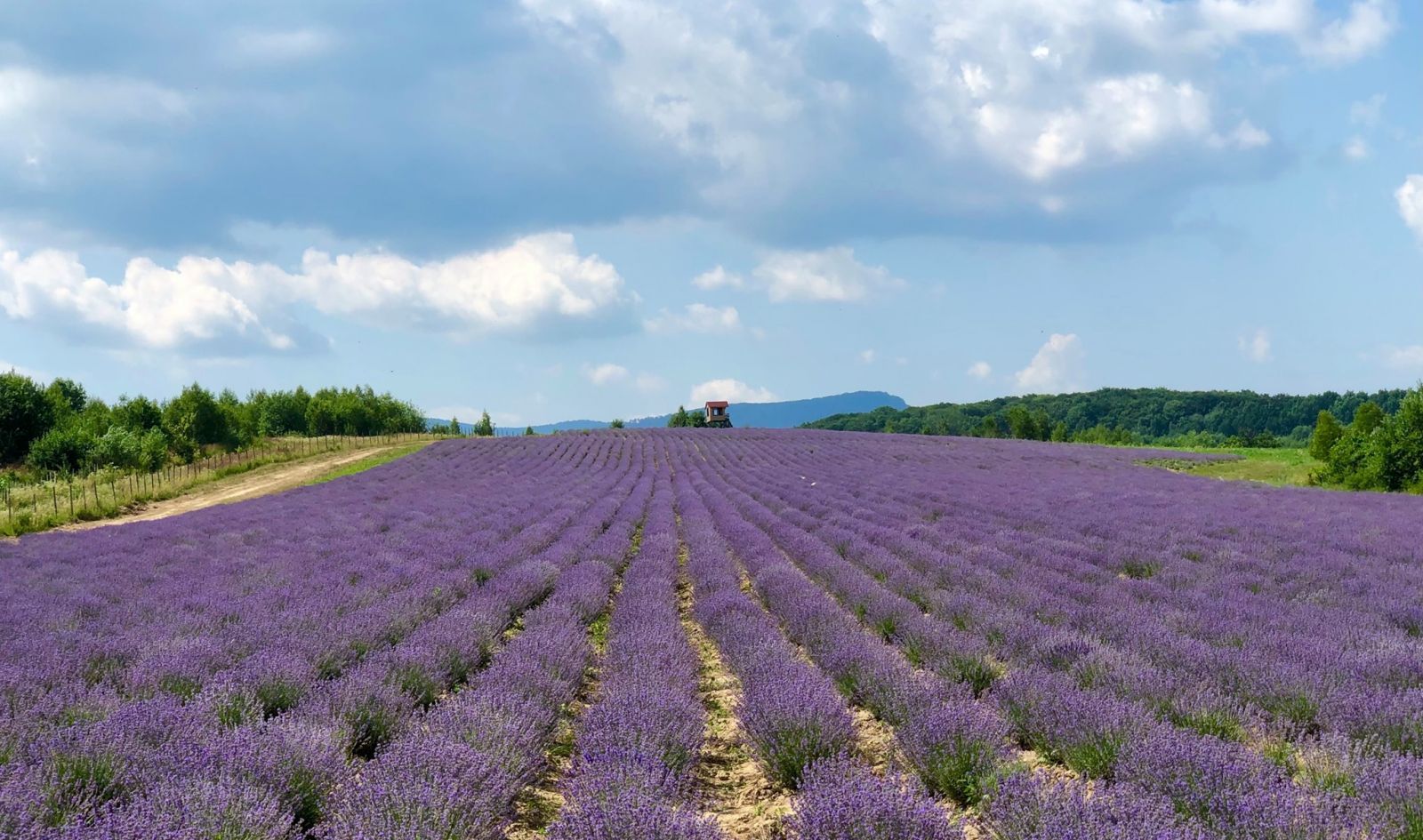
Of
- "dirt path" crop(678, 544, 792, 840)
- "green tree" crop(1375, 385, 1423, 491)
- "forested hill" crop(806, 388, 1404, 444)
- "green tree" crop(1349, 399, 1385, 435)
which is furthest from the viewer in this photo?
"forested hill" crop(806, 388, 1404, 444)

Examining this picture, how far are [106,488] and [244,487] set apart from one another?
15.3 ft

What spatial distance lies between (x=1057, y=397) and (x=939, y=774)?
10605 cm

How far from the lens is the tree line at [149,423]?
28.9 meters

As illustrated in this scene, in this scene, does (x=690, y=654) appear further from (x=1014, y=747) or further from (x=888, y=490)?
(x=888, y=490)

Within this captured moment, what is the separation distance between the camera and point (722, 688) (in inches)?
187

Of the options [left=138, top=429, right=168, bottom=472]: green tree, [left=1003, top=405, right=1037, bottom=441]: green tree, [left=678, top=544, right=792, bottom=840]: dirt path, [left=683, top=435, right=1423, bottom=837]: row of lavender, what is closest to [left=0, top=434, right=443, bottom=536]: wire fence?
[left=138, top=429, right=168, bottom=472]: green tree

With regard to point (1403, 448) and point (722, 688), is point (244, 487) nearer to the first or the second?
point (722, 688)

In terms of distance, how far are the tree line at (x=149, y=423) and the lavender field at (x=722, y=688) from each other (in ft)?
80.3

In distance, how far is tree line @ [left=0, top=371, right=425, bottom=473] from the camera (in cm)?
2892

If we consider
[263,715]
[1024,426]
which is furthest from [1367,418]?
[263,715]

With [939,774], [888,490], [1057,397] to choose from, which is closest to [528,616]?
[939,774]

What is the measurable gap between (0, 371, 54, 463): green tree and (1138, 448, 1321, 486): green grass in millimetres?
50933

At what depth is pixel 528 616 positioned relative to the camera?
5.54 meters

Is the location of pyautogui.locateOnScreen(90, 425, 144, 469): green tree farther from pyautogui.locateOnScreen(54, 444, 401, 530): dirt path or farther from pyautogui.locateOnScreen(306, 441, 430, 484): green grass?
pyautogui.locateOnScreen(306, 441, 430, 484): green grass
